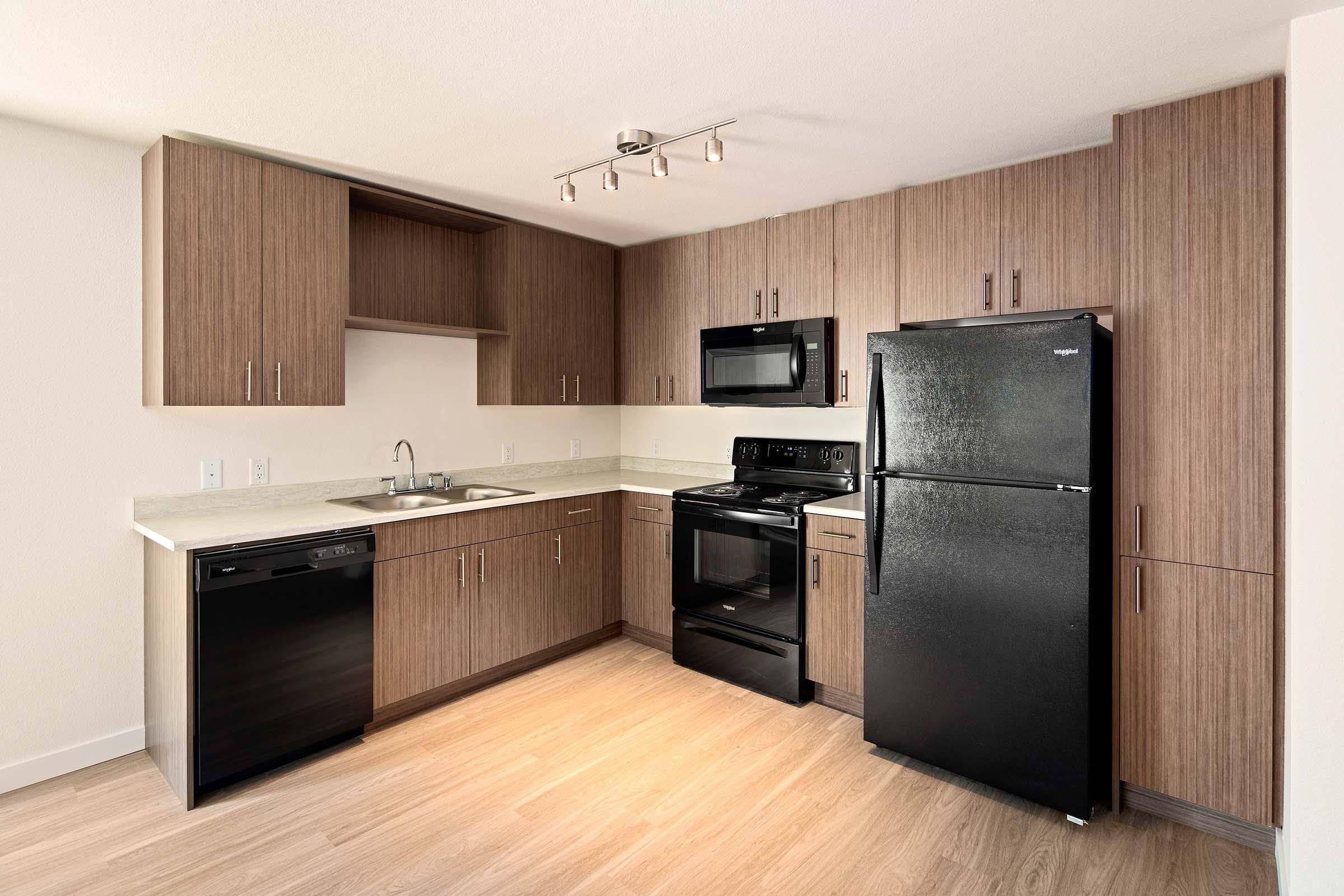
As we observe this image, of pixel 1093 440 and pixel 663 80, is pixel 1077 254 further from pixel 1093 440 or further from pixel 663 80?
pixel 663 80

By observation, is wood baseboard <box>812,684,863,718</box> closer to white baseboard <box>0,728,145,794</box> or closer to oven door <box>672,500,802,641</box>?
oven door <box>672,500,802,641</box>

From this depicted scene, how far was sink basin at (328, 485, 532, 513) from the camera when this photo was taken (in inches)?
132

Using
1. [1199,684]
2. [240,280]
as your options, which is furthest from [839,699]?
[240,280]

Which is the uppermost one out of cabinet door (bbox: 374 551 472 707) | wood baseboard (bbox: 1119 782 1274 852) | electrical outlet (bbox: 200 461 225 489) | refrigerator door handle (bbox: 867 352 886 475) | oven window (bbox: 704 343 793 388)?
oven window (bbox: 704 343 793 388)

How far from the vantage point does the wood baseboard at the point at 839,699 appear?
10.3ft

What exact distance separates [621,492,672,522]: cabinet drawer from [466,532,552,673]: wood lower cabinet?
0.56 m

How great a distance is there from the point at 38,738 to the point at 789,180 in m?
3.67

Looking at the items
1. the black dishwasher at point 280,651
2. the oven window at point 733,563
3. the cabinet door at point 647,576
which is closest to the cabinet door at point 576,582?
the cabinet door at point 647,576

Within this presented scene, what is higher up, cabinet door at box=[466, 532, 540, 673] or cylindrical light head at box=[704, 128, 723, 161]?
cylindrical light head at box=[704, 128, 723, 161]

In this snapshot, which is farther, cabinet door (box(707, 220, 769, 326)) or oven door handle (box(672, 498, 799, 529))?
cabinet door (box(707, 220, 769, 326))

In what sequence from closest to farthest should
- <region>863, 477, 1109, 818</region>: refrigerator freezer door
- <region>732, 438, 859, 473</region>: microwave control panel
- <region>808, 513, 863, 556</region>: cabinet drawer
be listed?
<region>863, 477, 1109, 818</region>: refrigerator freezer door < <region>808, 513, 863, 556</region>: cabinet drawer < <region>732, 438, 859, 473</region>: microwave control panel

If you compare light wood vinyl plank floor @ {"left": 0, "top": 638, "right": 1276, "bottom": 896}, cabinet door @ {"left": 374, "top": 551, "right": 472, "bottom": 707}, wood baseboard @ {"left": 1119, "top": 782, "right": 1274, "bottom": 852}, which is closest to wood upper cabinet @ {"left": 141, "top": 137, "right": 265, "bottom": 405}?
cabinet door @ {"left": 374, "top": 551, "right": 472, "bottom": 707}

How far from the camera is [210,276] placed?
266cm

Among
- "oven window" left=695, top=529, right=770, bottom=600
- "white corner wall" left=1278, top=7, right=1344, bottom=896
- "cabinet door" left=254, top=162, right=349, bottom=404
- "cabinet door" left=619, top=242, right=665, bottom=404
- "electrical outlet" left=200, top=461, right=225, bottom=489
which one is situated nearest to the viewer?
"white corner wall" left=1278, top=7, right=1344, bottom=896
